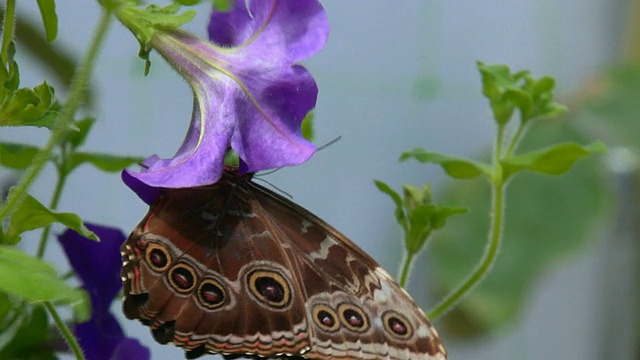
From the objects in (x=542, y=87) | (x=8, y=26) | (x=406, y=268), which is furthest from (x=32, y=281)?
(x=542, y=87)

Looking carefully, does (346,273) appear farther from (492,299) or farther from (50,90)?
(492,299)

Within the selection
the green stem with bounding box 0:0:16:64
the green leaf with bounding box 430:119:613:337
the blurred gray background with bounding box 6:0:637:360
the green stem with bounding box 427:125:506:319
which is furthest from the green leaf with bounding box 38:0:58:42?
the green leaf with bounding box 430:119:613:337

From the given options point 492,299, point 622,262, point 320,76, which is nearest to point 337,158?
point 320,76

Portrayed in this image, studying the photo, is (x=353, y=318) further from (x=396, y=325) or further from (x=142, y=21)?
(x=142, y=21)

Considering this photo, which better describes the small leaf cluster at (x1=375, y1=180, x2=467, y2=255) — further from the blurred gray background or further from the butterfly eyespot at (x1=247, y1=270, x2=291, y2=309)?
the blurred gray background

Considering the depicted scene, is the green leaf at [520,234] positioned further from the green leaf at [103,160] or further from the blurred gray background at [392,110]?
the green leaf at [103,160]
